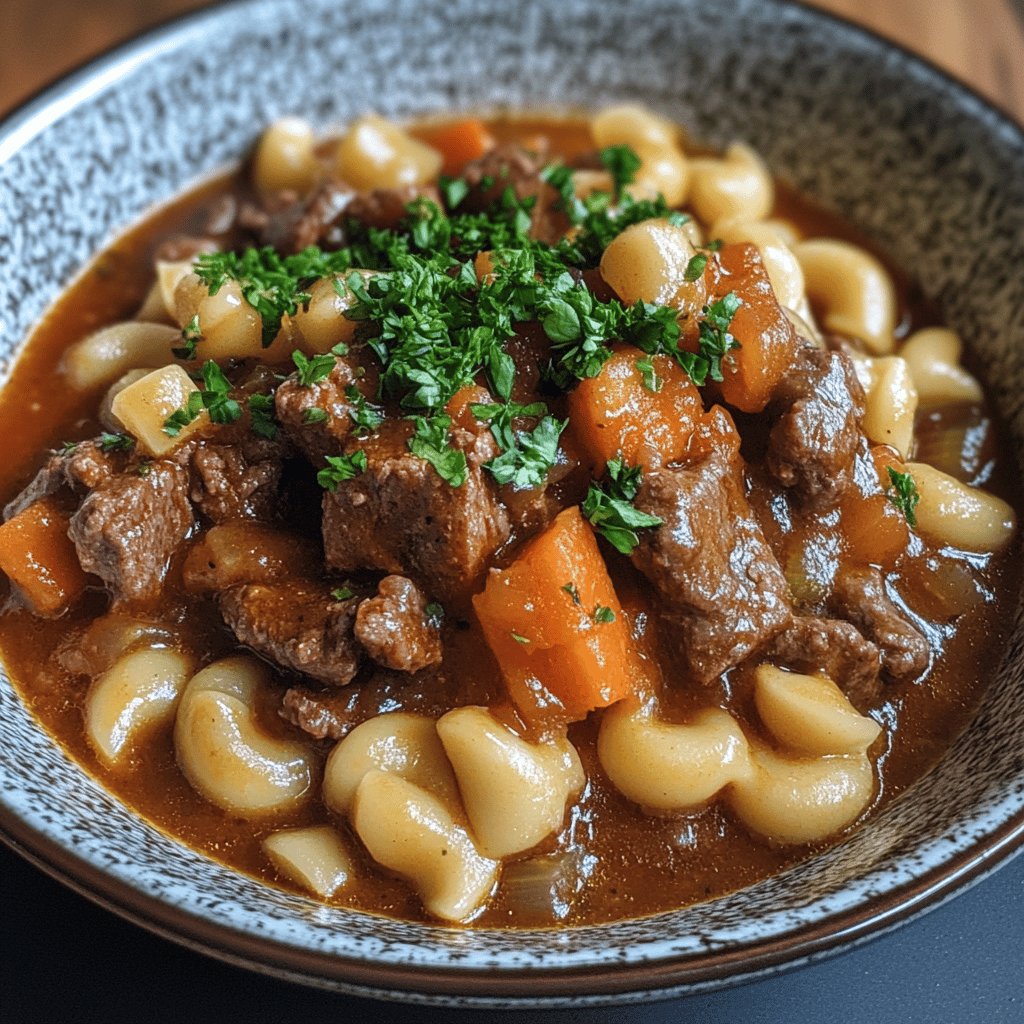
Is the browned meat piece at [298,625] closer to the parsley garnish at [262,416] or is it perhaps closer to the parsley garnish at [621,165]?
the parsley garnish at [262,416]

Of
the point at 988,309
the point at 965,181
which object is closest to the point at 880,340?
the point at 988,309

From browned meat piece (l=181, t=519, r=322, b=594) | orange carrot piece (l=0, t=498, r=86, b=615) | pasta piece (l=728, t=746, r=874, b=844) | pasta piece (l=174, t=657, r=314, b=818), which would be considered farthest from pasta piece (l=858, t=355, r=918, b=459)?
orange carrot piece (l=0, t=498, r=86, b=615)

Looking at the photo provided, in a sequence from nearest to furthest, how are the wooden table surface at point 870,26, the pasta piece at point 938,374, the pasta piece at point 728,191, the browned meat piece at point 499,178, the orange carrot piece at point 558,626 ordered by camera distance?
the orange carrot piece at point 558,626 < the pasta piece at point 938,374 < the browned meat piece at point 499,178 < the pasta piece at point 728,191 < the wooden table surface at point 870,26

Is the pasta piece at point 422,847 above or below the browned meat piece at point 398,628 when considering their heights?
below

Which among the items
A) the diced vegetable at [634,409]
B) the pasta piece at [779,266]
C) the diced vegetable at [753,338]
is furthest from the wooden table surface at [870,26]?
the diced vegetable at [634,409]

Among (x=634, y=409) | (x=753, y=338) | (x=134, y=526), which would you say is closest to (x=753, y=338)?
(x=753, y=338)

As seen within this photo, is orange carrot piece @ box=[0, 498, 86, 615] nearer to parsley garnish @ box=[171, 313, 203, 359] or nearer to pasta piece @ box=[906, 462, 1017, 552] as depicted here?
parsley garnish @ box=[171, 313, 203, 359]

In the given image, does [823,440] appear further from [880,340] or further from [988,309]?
[988,309]
